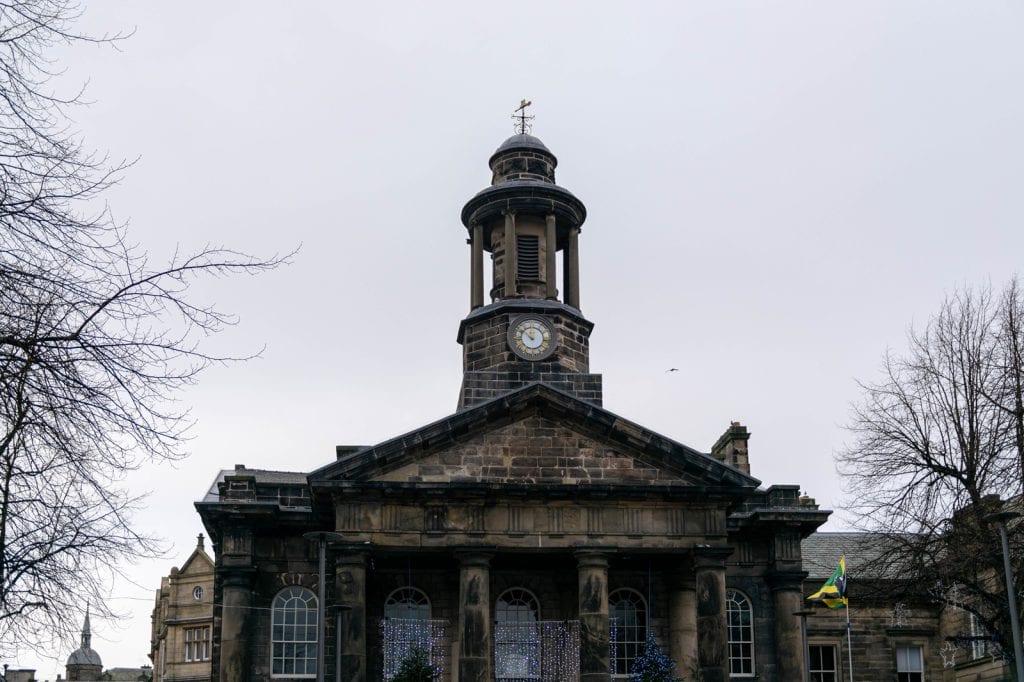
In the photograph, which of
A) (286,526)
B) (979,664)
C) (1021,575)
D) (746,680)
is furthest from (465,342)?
(979,664)

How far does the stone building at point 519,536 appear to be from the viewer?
31.1 metres

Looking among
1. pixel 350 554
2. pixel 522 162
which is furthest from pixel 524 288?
pixel 350 554

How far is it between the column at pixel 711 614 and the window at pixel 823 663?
13927 mm

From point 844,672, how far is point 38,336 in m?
38.4

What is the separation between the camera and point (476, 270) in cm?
3947

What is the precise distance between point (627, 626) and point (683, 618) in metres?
1.81

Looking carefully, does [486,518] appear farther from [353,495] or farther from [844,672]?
[844,672]

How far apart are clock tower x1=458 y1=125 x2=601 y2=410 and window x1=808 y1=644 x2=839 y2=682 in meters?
14.2

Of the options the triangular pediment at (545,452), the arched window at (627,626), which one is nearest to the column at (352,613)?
the triangular pediment at (545,452)

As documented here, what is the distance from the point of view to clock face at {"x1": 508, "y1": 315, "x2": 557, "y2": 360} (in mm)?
37500

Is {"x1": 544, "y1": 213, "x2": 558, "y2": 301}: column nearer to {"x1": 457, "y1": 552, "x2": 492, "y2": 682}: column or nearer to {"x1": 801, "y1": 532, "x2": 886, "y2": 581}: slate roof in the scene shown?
{"x1": 457, "y1": 552, "x2": 492, "y2": 682}: column

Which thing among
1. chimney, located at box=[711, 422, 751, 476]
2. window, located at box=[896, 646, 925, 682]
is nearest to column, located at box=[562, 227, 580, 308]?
chimney, located at box=[711, 422, 751, 476]

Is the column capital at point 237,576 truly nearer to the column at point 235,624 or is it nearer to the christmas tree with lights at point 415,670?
the column at point 235,624

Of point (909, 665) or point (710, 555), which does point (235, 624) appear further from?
point (909, 665)
